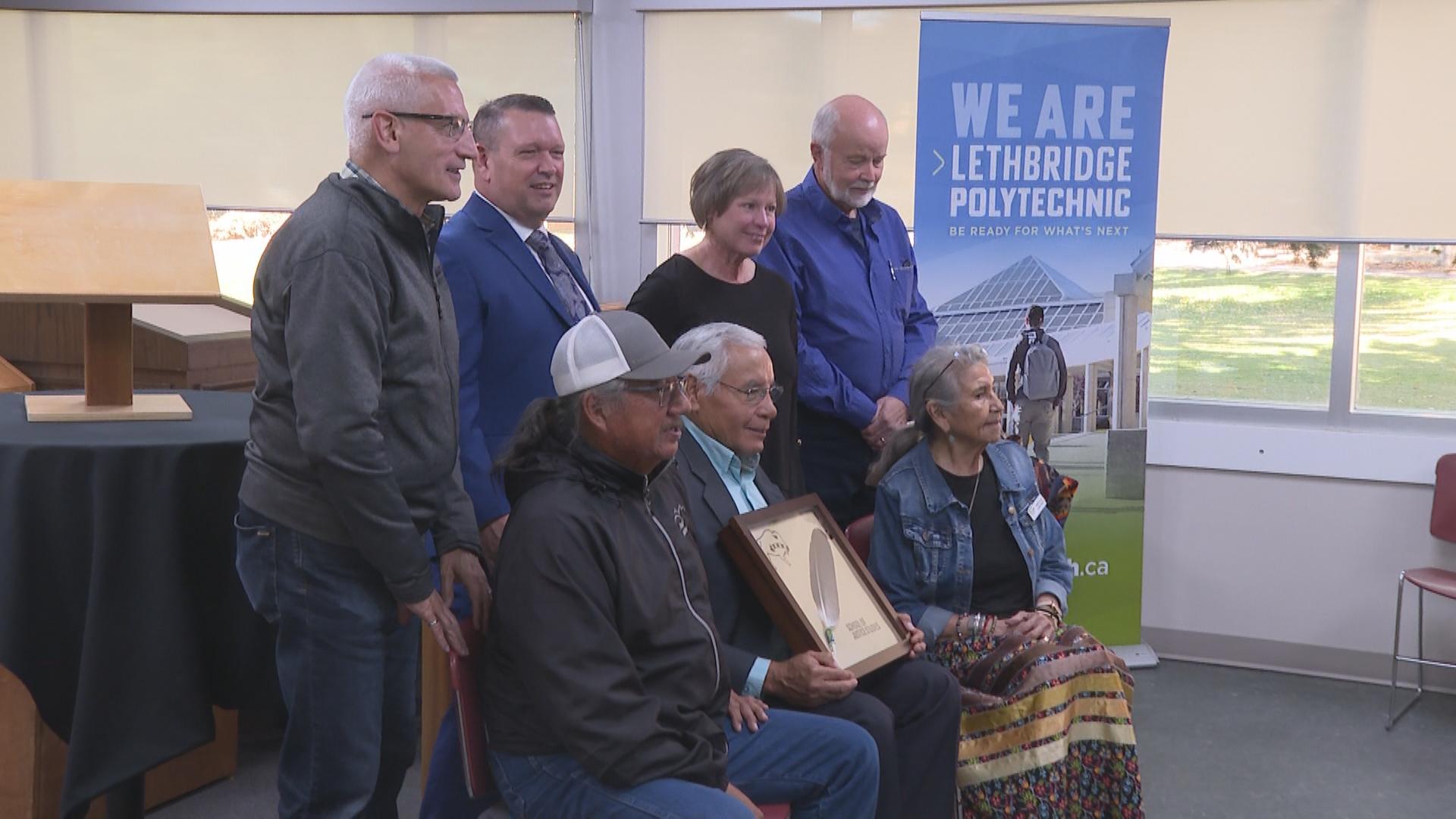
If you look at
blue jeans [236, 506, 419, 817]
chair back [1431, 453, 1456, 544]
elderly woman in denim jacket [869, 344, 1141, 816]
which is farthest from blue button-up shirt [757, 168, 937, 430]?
chair back [1431, 453, 1456, 544]

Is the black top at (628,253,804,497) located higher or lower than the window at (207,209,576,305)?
lower

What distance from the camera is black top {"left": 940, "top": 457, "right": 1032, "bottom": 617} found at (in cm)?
301

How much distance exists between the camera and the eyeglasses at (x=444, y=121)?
6.72 ft

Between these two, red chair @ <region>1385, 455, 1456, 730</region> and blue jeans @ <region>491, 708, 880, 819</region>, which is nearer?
blue jeans @ <region>491, 708, 880, 819</region>

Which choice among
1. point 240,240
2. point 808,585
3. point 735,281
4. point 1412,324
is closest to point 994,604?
point 808,585

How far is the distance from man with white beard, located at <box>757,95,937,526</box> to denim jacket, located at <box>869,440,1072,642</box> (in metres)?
0.36

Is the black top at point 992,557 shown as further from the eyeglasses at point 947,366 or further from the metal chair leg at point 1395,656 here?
the metal chair leg at point 1395,656

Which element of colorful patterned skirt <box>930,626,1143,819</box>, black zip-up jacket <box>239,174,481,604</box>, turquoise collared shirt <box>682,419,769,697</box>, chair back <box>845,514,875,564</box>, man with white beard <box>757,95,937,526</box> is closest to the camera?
black zip-up jacket <box>239,174,481,604</box>

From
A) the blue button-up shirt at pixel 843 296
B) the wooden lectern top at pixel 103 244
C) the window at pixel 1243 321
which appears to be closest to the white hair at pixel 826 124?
the blue button-up shirt at pixel 843 296

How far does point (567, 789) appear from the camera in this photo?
2023mm

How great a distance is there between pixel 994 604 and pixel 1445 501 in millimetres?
2068

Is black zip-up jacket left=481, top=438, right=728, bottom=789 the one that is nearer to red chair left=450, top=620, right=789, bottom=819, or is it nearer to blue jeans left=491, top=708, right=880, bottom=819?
red chair left=450, top=620, right=789, bottom=819

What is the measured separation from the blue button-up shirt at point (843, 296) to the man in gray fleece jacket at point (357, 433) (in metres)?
1.32

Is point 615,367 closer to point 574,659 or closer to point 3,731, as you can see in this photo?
point 574,659
